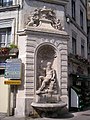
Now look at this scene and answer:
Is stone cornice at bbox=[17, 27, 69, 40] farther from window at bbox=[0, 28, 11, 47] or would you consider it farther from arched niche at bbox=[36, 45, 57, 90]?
window at bbox=[0, 28, 11, 47]

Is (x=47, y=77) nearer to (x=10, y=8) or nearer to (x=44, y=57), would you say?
(x=44, y=57)

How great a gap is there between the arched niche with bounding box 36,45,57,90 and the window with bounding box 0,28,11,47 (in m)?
2.29

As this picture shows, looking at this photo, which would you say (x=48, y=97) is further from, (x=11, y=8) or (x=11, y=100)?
(x=11, y=8)

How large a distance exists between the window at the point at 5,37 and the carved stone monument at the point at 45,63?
1.36 m

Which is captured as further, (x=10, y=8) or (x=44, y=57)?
(x=10, y=8)

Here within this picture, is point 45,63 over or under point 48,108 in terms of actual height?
over

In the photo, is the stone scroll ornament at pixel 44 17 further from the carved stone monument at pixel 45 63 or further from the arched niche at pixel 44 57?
the arched niche at pixel 44 57

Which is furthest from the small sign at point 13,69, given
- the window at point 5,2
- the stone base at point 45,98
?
the window at point 5,2

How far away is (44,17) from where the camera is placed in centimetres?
1638

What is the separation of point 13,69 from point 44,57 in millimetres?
2207

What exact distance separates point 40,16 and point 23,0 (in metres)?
1.44

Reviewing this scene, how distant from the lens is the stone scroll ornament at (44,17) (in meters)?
16.0

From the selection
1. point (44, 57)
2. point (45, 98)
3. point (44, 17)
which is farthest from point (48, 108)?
point (44, 17)

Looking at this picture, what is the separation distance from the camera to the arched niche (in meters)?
15.9
